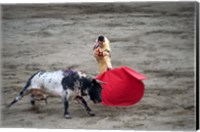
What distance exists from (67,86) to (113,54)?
0.51 meters

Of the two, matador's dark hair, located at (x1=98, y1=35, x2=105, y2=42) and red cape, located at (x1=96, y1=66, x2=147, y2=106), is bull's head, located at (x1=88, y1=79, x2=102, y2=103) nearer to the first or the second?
red cape, located at (x1=96, y1=66, x2=147, y2=106)

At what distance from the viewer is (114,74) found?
5.92 m

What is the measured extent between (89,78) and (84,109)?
0.30 m

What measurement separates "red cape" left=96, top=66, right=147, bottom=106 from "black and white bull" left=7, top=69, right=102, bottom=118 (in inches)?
3.4

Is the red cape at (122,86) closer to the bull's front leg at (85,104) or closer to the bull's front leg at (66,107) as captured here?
the bull's front leg at (85,104)

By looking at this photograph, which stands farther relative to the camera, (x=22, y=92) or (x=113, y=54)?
(x=22, y=92)

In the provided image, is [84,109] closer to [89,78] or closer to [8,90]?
[89,78]

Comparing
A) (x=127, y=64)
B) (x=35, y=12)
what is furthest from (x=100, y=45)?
(x=35, y=12)

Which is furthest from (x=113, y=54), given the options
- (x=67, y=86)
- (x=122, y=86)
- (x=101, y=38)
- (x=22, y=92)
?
(x=22, y=92)

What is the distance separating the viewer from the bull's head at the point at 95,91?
595cm

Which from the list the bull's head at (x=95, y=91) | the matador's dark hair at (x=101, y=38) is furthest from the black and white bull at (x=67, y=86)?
the matador's dark hair at (x=101, y=38)

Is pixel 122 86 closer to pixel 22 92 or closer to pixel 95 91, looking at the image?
pixel 95 91

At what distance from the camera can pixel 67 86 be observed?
19.6ft

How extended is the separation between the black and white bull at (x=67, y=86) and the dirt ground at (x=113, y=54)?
0.25 feet
